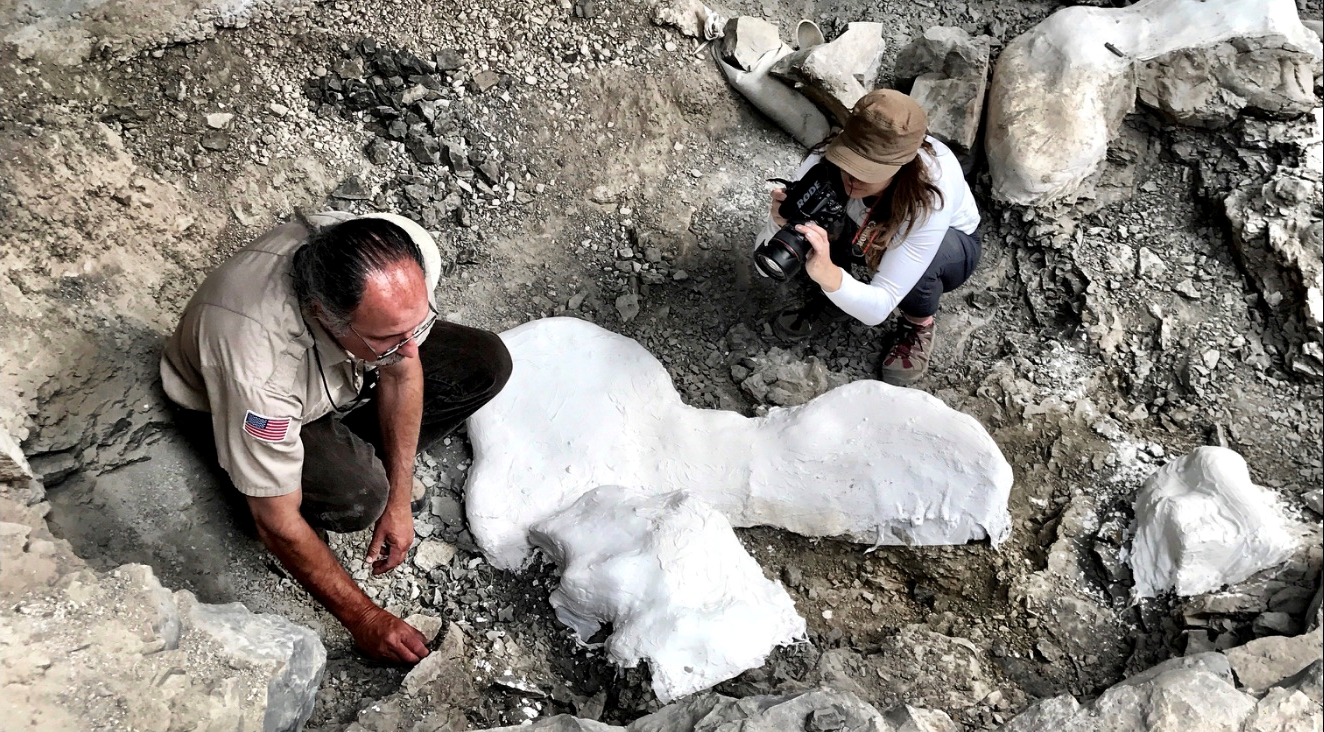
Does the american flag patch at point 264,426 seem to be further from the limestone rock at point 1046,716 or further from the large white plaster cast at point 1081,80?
the large white plaster cast at point 1081,80

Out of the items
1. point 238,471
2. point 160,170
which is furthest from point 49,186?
point 238,471

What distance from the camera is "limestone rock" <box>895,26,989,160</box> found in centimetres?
288

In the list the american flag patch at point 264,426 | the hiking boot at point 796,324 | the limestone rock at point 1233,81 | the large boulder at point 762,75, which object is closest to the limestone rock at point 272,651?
the american flag patch at point 264,426

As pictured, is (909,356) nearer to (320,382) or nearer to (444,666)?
(444,666)

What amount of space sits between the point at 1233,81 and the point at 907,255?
1.49 m

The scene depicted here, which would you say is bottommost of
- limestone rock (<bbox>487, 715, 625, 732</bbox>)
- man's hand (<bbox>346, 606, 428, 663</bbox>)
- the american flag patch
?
man's hand (<bbox>346, 606, 428, 663</bbox>)

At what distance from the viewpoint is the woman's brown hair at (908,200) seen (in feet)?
7.16

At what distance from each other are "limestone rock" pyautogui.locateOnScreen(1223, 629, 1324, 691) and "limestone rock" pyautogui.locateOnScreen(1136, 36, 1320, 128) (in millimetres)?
1754

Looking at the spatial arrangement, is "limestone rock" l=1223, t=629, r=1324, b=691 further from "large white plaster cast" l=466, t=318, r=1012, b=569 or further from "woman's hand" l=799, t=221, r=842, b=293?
"woman's hand" l=799, t=221, r=842, b=293

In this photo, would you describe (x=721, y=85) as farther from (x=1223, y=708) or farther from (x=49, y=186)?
(x=1223, y=708)

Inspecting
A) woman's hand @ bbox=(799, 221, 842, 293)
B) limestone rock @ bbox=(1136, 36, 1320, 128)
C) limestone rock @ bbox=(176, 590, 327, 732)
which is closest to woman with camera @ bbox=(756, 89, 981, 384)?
woman's hand @ bbox=(799, 221, 842, 293)

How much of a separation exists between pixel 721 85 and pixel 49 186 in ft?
7.00

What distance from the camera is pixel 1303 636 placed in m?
1.91

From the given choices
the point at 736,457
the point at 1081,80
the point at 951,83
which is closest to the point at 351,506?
the point at 736,457
